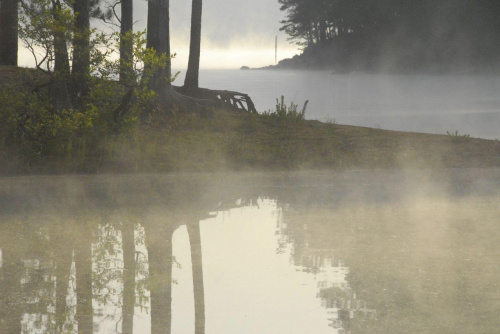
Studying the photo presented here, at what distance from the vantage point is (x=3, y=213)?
30.2ft

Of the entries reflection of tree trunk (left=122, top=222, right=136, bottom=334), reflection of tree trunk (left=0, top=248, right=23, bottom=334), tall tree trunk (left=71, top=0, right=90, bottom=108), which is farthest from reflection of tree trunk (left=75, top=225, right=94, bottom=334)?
tall tree trunk (left=71, top=0, right=90, bottom=108)

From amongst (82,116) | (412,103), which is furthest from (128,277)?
(412,103)

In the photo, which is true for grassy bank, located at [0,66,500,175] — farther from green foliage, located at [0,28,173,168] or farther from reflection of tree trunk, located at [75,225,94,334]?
reflection of tree trunk, located at [75,225,94,334]

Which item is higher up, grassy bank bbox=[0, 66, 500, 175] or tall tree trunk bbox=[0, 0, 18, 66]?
tall tree trunk bbox=[0, 0, 18, 66]

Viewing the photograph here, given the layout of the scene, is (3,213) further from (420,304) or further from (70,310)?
(420,304)

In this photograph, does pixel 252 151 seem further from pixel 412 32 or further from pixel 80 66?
pixel 412 32

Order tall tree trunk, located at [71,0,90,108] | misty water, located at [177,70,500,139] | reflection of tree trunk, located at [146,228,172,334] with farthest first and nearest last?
misty water, located at [177,70,500,139], tall tree trunk, located at [71,0,90,108], reflection of tree trunk, located at [146,228,172,334]

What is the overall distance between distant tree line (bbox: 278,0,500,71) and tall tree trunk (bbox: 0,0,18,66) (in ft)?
161

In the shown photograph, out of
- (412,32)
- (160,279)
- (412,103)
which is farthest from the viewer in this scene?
(412,32)

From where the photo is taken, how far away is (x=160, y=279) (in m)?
6.40

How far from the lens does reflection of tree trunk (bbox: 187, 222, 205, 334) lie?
17.4 feet

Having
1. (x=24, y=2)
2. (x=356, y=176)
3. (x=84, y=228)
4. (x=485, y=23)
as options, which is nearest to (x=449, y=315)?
(x=84, y=228)

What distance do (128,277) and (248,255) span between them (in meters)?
1.31

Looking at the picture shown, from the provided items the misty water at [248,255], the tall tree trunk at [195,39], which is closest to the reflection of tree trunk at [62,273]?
the misty water at [248,255]
